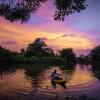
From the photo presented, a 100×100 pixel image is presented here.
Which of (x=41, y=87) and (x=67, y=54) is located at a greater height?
(x=67, y=54)

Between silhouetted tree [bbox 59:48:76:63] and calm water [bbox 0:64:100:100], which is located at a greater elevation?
silhouetted tree [bbox 59:48:76:63]

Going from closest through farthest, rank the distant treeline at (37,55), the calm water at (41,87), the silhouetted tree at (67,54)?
the calm water at (41,87) → the distant treeline at (37,55) → the silhouetted tree at (67,54)

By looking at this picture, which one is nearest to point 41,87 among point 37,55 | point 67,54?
point 37,55

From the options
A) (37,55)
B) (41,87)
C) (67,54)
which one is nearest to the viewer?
(41,87)

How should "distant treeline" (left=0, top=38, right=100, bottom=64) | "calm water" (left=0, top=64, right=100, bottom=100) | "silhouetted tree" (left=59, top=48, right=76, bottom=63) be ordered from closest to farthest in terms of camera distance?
"calm water" (left=0, top=64, right=100, bottom=100) < "distant treeline" (left=0, top=38, right=100, bottom=64) < "silhouetted tree" (left=59, top=48, right=76, bottom=63)

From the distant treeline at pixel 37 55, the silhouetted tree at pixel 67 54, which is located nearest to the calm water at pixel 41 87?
the distant treeline at pixel 37 55

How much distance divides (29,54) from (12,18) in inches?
→ 4723

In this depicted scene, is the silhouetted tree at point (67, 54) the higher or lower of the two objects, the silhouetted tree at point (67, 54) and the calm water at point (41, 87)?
the higher

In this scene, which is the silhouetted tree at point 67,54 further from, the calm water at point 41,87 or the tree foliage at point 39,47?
the calm water at point 41,87

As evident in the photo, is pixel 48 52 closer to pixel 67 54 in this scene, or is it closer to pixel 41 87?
pixel 67 54

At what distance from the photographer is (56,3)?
50.7 ft

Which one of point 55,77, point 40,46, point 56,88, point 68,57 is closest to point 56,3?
point 56,88

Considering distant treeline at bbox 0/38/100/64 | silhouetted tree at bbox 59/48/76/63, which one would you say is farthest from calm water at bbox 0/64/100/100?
silhouetted tree at bbox 59/48/76/63

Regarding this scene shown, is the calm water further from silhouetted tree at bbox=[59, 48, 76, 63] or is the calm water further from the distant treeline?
silhouetted tree at bbox=[59, 48, 76, 63]
